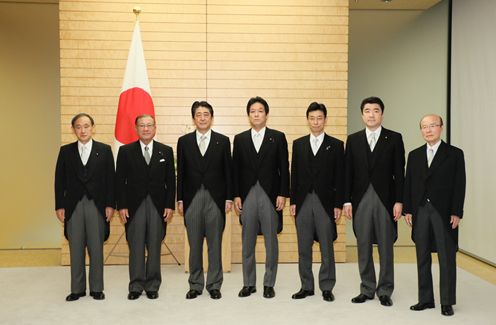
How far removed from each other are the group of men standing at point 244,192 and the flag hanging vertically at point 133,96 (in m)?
1.16

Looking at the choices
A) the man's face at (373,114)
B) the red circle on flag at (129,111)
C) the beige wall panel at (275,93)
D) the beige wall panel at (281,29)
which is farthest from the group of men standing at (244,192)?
the beige wall panel at (281,29)

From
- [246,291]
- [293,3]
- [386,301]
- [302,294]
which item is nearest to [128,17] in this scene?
[293,3]

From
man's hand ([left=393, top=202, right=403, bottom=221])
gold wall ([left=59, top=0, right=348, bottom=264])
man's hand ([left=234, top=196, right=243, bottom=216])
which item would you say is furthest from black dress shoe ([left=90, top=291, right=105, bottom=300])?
man's hand ([left=393, top=202, right=403, bottom=221])

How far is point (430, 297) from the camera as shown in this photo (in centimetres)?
425

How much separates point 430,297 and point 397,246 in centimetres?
321

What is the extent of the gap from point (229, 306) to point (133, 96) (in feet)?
8.28

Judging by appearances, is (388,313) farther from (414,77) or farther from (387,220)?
(414,77)

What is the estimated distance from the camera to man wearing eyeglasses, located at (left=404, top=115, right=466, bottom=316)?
162 inches

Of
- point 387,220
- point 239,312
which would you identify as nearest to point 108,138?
point 239,312

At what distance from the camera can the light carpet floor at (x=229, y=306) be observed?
13.1 ft

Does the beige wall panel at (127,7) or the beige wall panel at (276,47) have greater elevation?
the beige wall panel at (127,7)

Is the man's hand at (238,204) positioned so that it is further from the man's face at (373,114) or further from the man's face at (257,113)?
the man's face at (373,114)

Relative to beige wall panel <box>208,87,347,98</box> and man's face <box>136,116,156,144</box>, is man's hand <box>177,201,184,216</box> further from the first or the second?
beige wall panel <box>208,87,347,98</box>

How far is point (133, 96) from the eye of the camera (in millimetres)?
5734
